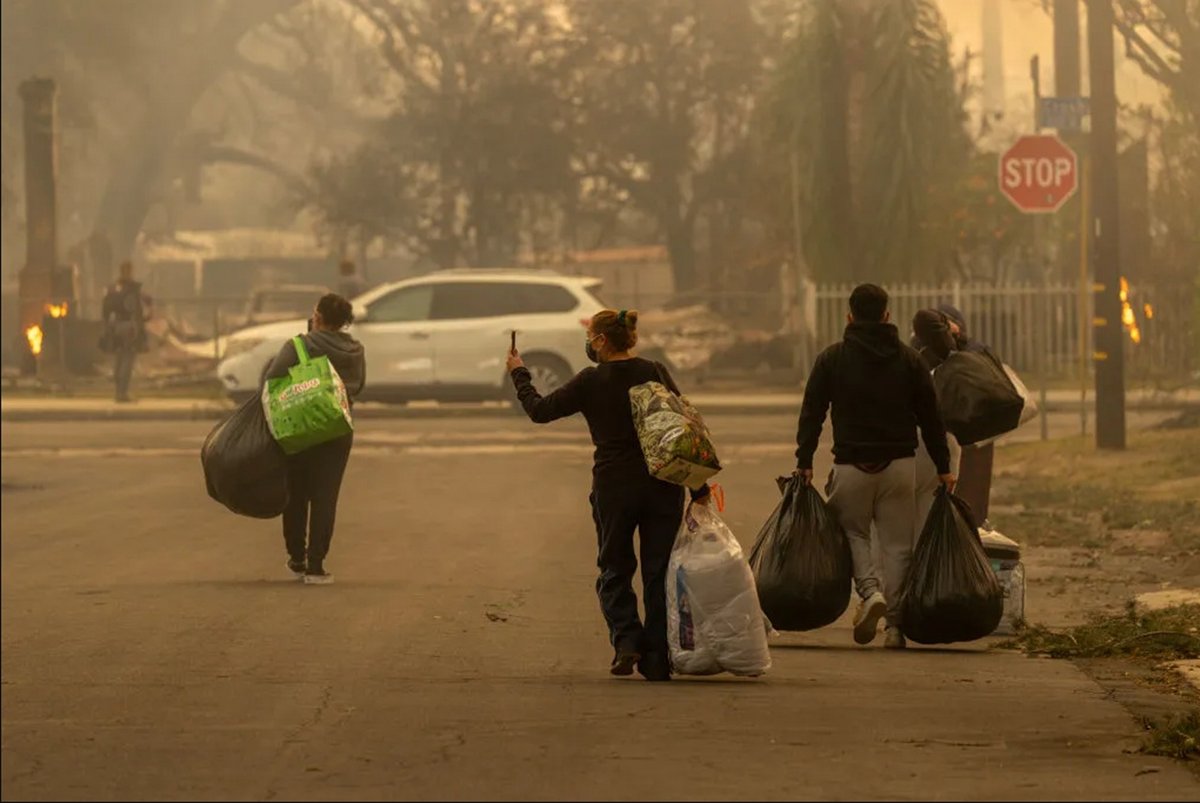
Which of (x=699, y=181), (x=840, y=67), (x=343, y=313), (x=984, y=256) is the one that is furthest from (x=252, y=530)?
(x=699, y=181)

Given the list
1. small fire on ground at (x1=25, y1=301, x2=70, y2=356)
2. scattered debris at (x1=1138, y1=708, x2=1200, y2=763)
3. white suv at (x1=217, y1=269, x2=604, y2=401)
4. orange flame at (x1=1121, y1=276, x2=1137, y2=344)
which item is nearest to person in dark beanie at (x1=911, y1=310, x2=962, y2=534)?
scattered debris at (x1=1138, y1=708, x2=1200, y2=763)

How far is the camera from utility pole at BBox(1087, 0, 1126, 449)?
23406mm

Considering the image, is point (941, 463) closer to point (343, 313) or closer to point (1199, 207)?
point (343, 313)

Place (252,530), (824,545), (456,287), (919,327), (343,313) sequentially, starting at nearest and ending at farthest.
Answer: (824,545), (919,327), (343,313), (252,530), (456,287)

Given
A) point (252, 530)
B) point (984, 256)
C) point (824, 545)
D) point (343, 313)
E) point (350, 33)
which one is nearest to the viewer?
point (824, 545)

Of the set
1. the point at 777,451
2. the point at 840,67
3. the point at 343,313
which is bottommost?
the point at 777,451

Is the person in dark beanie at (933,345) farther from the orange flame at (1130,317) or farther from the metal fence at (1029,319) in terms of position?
the metal fence at (1029,319)

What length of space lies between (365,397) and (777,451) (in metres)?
7.84

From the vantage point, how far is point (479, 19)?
179 ft

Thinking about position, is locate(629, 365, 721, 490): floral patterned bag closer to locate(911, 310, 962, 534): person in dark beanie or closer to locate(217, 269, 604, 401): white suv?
locate(911, 310, 962, 534): person in dark beanie

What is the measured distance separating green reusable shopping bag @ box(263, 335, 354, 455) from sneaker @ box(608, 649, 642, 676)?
160 inches

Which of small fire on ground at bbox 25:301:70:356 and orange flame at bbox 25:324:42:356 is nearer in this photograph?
orange flame at bbox 25:324:42:356

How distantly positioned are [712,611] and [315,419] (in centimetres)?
438

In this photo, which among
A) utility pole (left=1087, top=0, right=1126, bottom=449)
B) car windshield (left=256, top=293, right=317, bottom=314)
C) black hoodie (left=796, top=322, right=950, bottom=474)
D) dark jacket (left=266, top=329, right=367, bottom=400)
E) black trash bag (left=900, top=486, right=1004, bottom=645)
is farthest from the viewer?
car windshield (left=256, top=293, right=317, bottom=314)
